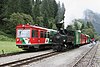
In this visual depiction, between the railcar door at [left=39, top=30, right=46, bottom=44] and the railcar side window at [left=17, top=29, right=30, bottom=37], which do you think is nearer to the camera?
the railcar side window at [left=17, top=29, right=30, bottom=37]

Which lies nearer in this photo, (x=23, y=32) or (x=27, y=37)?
(x=27, y=37)

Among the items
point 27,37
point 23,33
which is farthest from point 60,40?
point 23,33

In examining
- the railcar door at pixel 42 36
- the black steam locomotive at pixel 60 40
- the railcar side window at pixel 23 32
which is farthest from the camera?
the black steam locomotive at pixel 60 40

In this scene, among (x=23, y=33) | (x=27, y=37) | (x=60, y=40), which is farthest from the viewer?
(x=60, y=40)

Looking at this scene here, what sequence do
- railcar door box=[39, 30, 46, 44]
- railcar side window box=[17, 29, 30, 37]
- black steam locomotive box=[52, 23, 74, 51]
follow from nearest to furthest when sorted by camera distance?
railcar side window box=[17, 29, 30, 37]
railcar door box=[39, 30, 46, 44]
black steam locomotive box=[52, 23, 74, 51]

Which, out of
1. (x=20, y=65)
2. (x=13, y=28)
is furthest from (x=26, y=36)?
(x=13, y=28)

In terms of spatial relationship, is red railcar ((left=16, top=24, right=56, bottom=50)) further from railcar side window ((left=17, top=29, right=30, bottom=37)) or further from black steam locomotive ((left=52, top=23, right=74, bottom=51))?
black steam locomotive ((left=52, top=23, right=74, bottom=51))

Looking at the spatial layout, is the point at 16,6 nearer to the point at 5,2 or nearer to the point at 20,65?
the point at 5,2

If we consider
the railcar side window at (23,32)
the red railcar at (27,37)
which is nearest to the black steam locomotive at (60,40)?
the red railcar at (27,37)

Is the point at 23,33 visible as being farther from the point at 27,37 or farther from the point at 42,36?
the point at 42,36

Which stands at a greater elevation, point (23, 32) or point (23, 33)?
point (23, 32)

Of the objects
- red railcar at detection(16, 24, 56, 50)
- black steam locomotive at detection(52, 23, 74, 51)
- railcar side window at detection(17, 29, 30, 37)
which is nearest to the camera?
red railcar at detection(16, 24, 56, 50)

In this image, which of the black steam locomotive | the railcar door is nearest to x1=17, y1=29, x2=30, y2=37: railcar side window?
the railcar door

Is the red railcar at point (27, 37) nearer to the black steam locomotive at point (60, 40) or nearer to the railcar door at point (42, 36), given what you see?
the railcar door at point (42, 36)
